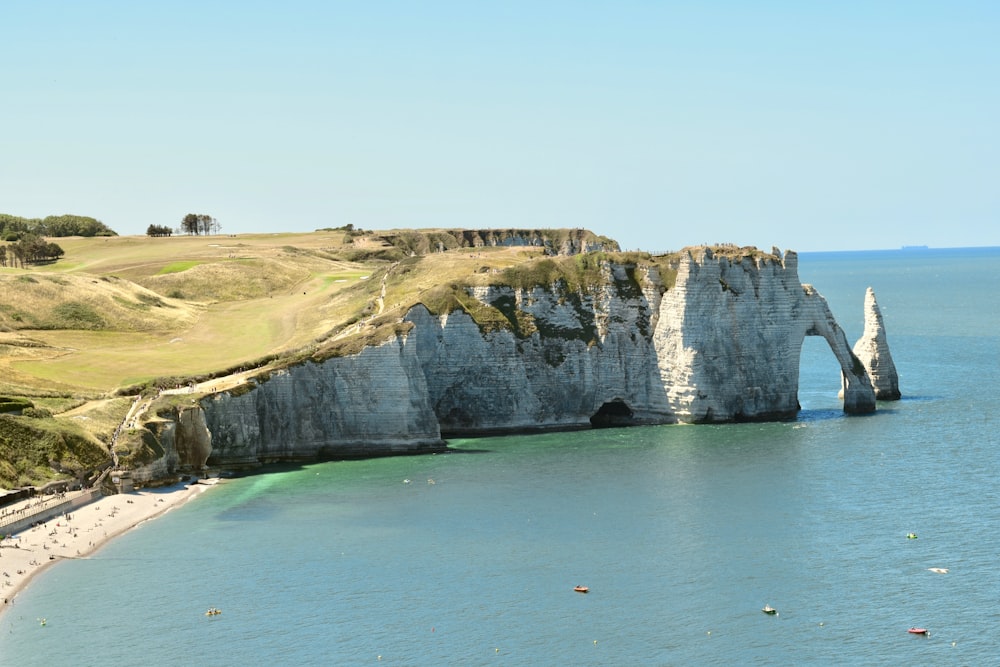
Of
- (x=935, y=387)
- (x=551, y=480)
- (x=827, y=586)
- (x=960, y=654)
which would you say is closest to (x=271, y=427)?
(x=551, y=480)

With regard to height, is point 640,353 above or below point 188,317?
below

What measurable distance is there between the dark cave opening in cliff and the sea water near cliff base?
8.94 meters

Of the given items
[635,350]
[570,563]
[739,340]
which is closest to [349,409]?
[635,350]

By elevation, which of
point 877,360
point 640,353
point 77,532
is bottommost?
point 77,532

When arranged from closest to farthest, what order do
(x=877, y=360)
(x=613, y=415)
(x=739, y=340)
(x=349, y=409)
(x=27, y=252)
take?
(x=349, y=409)
(x=739, y=340)
(x=613, y=415)
(x=877, y=360)
(x=27, y=252)

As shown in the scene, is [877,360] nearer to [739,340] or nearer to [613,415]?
[739,340]

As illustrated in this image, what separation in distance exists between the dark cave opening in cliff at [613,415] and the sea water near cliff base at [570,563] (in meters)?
8.94

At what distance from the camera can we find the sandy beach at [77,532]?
6638 centimetres

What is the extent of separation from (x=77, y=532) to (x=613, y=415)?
5042cm

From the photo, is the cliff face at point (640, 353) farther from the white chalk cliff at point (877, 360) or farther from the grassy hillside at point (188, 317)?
the white chalk cliff at point (877, 360)

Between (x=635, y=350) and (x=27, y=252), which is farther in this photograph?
(x=27, y=252)

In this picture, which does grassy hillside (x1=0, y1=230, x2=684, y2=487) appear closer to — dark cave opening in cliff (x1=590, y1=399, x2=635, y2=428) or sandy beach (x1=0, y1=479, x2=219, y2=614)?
sandy beach (x1=0, y1=479, x2=219, y2=614)

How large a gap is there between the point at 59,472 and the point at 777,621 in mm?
49917

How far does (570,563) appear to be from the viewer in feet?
217
